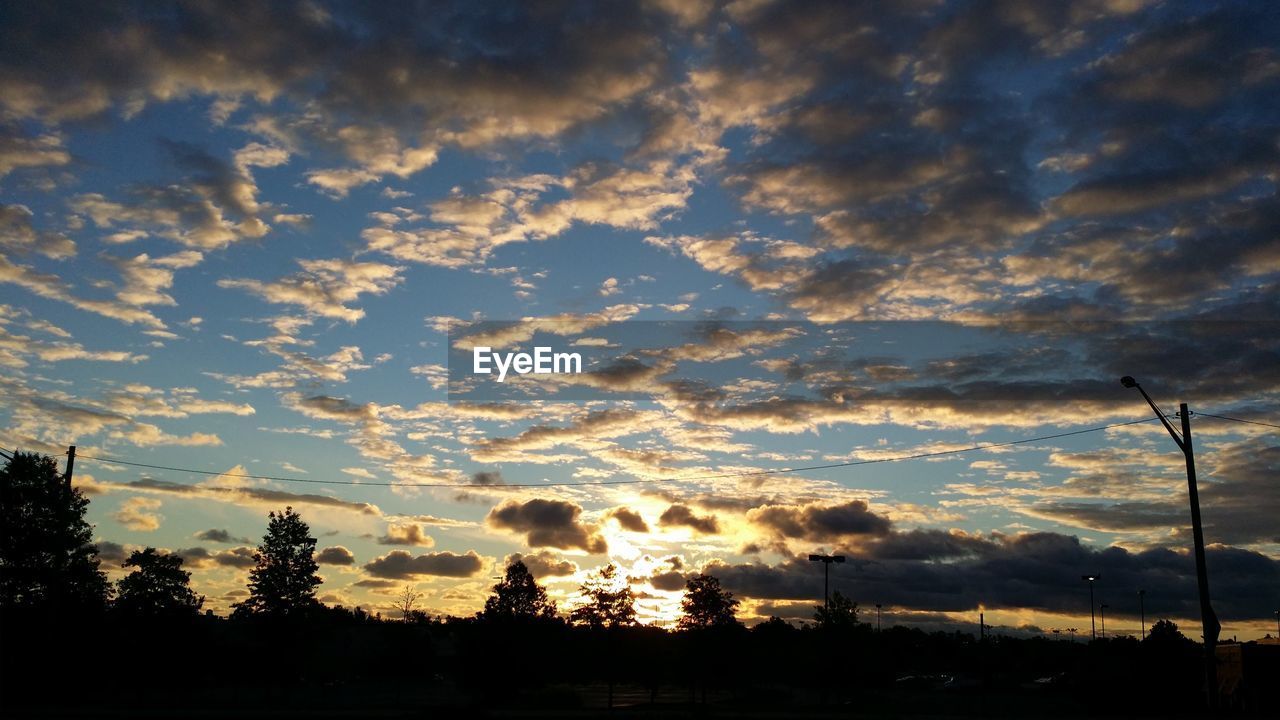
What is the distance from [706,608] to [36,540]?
49.6 meters

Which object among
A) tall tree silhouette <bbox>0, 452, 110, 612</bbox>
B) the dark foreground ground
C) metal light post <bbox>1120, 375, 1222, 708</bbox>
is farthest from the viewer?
tall tree silhouette <bbox>0, 452, 110, 612</bbox>

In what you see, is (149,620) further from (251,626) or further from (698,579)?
(698,579)

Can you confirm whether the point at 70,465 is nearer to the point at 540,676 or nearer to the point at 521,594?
the point at 540,676

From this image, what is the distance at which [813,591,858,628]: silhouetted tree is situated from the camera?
81375 mm

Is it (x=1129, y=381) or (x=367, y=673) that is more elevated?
(x=1129, y=381)

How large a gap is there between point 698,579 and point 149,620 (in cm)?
4267

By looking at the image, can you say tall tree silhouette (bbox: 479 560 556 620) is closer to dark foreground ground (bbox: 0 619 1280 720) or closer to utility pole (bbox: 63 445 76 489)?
dark foreground ground (bbox: 0 619 1280 720)

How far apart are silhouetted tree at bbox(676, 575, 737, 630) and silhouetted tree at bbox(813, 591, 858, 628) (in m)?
8.80

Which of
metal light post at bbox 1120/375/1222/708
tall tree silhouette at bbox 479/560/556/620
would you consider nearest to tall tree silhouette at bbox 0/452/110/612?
tall tree silhouette at bbox 479/560/556/620

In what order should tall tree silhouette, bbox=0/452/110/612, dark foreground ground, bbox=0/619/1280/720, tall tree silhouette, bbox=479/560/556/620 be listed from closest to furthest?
dark foreground ground, bbox=0/619/1280/720 → tall tree silhouette, bbox=0/452/110/612 → tall tree silhouette, bbox=479/560/556/620

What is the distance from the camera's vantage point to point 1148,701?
54.3 meters

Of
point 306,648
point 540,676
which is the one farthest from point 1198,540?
point 306,648

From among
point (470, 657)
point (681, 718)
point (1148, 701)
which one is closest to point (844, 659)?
point (1148, 701)

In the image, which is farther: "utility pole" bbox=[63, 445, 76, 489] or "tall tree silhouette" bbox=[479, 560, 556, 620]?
"tall tree silhouette" bbox=[479, 560, 556, 620]
